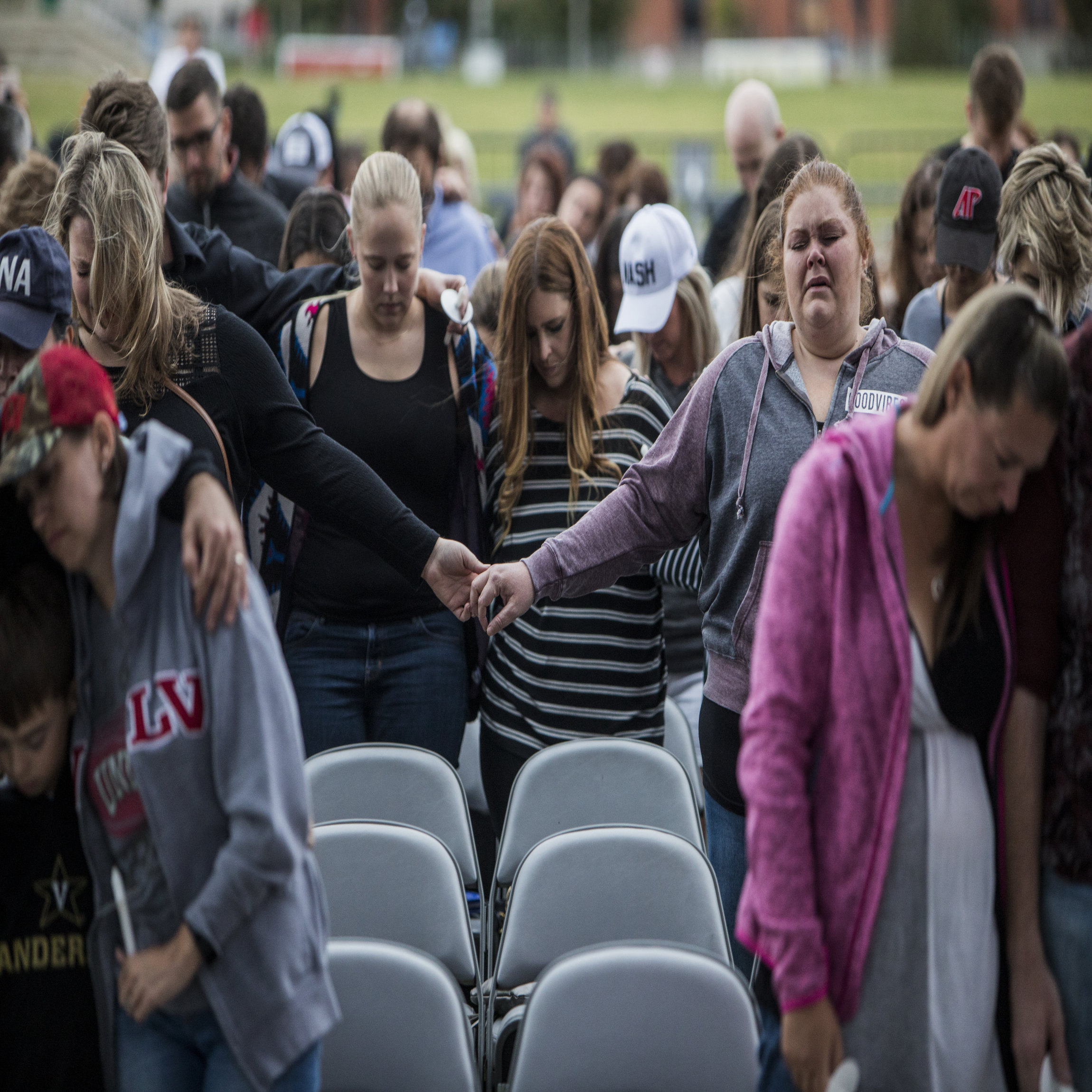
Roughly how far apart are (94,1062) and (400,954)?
0.50 metres

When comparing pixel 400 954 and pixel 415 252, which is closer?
pixel 400 954

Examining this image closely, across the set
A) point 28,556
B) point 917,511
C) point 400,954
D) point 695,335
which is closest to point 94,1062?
point 400,954

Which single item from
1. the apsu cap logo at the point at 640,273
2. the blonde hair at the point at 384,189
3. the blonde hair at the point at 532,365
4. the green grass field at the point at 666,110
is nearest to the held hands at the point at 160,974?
the blonde hair at the point at 532,365

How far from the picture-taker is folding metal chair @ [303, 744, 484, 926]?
2.75m

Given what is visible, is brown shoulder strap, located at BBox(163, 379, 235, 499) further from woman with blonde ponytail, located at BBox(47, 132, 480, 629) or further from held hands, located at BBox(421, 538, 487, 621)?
held hands, located at BBox(421, 538, 487, 621)

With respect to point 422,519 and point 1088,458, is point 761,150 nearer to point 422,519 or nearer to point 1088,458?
point 422,519

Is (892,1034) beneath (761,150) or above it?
beneath

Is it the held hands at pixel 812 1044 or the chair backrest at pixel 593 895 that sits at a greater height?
the held hands at pixel 812 1044

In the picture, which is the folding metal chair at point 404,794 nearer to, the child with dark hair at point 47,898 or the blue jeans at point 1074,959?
the child with dark hair at point 47,898

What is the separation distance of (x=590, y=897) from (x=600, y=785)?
43cm

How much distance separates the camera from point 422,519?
→ 10.2 ft

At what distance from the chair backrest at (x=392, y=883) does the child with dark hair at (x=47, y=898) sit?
73 cm

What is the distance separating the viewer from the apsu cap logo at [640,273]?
3.56 metres

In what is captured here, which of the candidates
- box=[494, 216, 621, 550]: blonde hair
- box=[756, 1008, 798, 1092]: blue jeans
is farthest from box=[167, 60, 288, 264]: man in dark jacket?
box=[756, 1008, 798, 1092]: blue jeans
